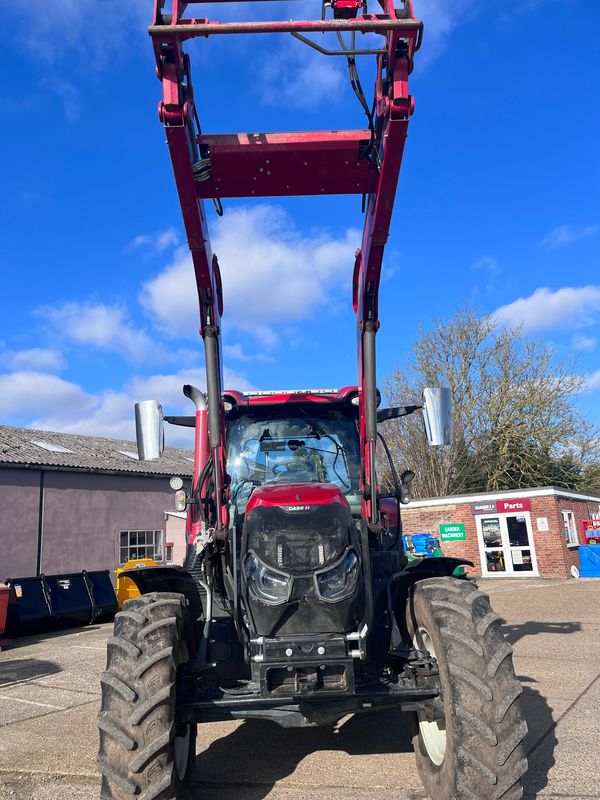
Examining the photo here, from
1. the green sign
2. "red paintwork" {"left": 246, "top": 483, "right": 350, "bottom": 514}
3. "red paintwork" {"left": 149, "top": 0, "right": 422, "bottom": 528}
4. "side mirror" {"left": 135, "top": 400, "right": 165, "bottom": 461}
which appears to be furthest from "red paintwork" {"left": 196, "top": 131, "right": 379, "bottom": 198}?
the green sign

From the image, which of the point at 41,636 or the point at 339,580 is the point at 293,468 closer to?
the point at 339,580

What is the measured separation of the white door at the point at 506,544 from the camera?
69.1ft

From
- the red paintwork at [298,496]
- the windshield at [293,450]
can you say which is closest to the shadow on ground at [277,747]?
the red paintwork at [298,496]

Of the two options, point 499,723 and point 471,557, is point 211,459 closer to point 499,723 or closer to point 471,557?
point 499,723

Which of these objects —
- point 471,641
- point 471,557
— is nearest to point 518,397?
point 471,557

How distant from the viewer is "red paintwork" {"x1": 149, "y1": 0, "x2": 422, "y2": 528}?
11.4ft

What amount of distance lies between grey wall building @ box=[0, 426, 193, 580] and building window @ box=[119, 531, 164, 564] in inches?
1.2

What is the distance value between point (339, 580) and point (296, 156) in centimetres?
263

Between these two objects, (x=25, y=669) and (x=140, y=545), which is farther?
(x=140, y=545)

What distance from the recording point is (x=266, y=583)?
352 cm

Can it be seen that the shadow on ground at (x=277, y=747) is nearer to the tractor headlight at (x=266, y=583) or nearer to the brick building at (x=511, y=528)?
the tractor headlight at (x=266, y=583)

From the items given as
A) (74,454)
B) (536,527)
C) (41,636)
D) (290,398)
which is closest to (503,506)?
(536,527)

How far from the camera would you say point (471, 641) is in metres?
3.22

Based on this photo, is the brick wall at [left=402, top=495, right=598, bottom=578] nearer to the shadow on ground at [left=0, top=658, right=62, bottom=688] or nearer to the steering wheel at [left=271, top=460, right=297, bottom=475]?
the shadow on ground at [left=0, top=658, right=62, bottom=688]
